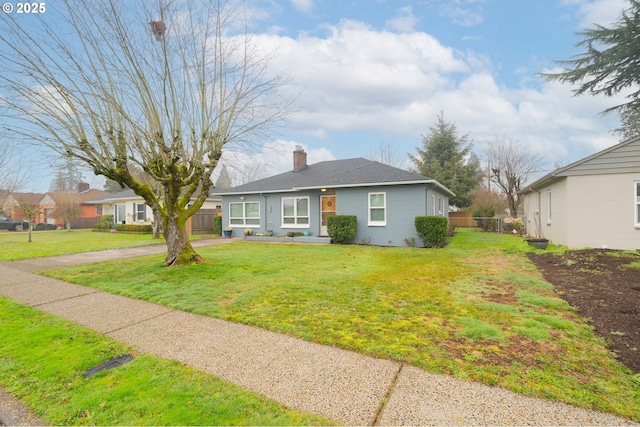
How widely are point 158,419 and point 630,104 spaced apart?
80.4 feet

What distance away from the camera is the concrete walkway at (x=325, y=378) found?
217 cm

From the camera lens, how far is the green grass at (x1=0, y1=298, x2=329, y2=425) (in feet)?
7.14

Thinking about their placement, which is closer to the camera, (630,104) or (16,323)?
(16,323)

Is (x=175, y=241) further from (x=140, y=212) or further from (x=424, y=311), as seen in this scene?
(x=140, y=212)

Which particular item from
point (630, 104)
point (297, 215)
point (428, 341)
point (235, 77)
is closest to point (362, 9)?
point (235, 77)

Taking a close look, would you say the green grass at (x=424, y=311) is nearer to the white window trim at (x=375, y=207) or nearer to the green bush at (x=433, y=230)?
the green bush at (x=433, y=230)

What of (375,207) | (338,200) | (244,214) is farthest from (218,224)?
(375,207)

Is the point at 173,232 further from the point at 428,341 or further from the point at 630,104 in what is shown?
the point at 630,104

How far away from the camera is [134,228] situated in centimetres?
2284

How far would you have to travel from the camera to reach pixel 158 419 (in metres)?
2.14

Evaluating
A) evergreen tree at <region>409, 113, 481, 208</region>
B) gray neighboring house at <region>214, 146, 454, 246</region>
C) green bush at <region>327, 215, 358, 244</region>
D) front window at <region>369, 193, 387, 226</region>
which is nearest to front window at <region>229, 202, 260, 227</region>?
gray neighboring house at <region>214, 146, 454, 246</region>

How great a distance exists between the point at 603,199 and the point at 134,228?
2704cm

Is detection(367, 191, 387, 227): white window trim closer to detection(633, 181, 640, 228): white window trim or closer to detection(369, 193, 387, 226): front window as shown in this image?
detection(369, 193, 387, 226): front window

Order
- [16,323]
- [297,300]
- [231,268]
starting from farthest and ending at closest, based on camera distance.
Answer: [231,268], [297,300], [16,323]
